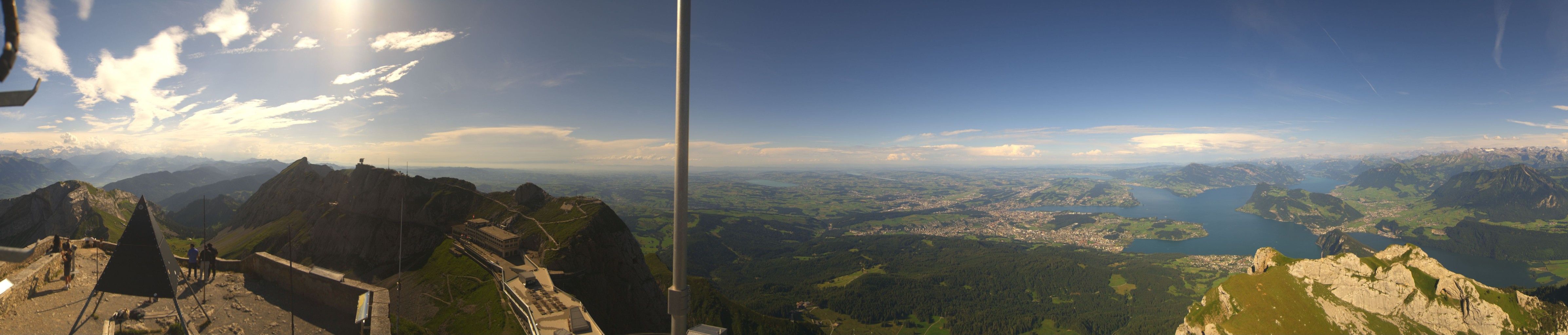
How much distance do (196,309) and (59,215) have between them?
114 m

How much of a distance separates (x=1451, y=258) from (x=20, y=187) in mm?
438113

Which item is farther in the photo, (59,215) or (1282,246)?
(1282,246)

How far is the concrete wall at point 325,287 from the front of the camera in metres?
11.4

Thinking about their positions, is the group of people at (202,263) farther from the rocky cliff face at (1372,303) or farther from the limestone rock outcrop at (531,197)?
the rocky cliff face at (1372,303)

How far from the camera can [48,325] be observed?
936 centimetres

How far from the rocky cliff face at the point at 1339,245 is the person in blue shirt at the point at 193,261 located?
6630 inches

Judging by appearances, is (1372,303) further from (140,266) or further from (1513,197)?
(1513,197)

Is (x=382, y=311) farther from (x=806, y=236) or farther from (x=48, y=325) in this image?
(x=806, y=236)

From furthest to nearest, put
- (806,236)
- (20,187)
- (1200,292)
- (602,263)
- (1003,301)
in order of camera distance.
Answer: (806,236) < (20,187) < (1003,301) < (1200,292) < (602,263)

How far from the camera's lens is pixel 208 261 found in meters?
12.8

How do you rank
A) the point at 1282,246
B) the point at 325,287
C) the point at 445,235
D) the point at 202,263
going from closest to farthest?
1. the point at 325,287
2. the point at 202,263
3. the point at 445,235
4. the point at 1282,246

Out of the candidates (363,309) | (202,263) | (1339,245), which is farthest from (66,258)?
(1339,245)

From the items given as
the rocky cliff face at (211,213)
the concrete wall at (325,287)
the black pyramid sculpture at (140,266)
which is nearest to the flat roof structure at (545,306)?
the concrete wall at (325,287)

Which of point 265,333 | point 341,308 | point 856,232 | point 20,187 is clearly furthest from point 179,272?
point 20,187
